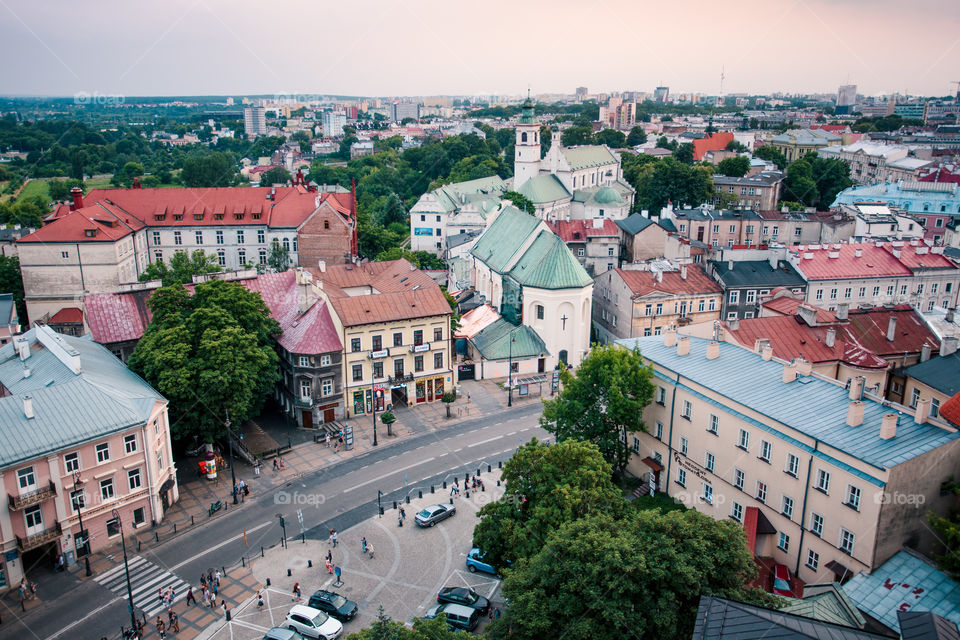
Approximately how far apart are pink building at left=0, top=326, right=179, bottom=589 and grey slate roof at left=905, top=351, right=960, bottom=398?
46925 millimetres

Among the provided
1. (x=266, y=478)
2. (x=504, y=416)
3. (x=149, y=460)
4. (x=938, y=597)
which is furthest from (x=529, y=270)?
(x=938, y=597)

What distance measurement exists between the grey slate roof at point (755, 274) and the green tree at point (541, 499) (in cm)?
3784

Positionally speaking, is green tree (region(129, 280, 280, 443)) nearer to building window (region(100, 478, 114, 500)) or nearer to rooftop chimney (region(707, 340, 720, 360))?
building window (region(100, 478, 114, 500))


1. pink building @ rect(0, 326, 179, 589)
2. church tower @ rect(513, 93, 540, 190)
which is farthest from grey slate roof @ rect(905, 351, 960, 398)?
church tower @ rect(513, 93, 540, 190)

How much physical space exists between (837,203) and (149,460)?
10109 centimetres

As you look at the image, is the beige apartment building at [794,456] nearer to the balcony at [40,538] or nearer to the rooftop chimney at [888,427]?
the rooftop chimney at [888,427]

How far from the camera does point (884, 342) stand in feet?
167

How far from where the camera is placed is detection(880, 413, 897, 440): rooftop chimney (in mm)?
30953

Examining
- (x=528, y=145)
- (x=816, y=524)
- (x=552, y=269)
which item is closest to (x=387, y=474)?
(x=816, y=524)

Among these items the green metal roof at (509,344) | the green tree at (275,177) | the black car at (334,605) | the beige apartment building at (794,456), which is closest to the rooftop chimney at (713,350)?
the beige apartment building at (794,456)

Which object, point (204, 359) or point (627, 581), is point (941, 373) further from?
point (204, 359)

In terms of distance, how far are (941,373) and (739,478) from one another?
1724 cm

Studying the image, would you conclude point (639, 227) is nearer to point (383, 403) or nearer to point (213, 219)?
point (383, 403)

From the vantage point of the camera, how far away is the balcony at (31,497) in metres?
35.2
